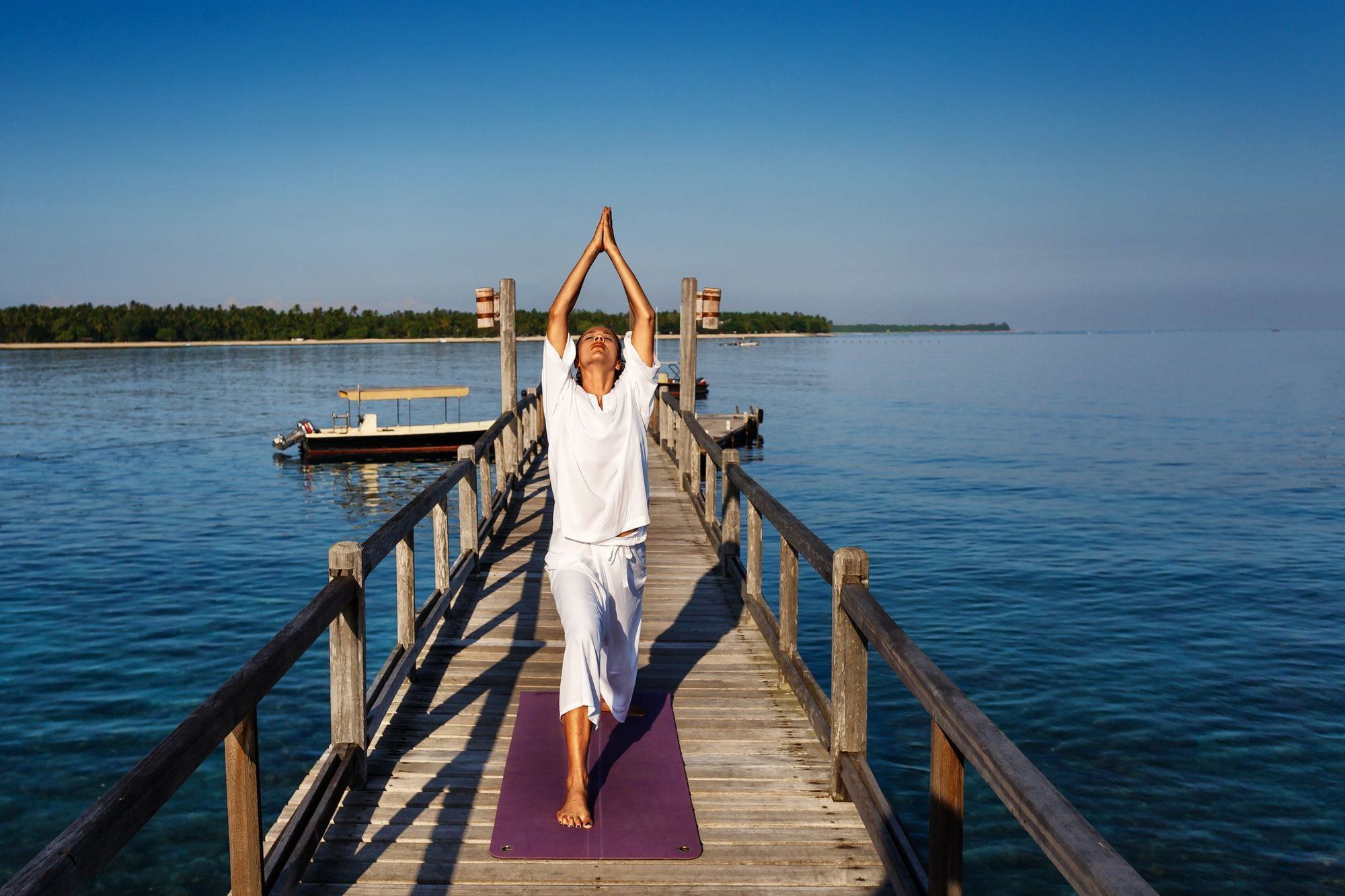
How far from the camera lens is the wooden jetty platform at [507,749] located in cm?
247

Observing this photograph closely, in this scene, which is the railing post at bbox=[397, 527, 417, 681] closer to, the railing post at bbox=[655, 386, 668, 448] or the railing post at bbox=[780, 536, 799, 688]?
the railing post at bbox=[780, 536, 799, 688]

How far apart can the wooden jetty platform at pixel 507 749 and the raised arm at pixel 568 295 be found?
1.23 m

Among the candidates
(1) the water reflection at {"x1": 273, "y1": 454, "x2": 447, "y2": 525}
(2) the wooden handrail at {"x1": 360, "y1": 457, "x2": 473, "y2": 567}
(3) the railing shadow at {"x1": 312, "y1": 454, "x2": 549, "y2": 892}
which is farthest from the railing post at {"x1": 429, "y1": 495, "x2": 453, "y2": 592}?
(1) the water reflection at {"x1": 273, "y1": 454, "x2": 447, "y2": 525}

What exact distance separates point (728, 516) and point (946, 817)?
547cm

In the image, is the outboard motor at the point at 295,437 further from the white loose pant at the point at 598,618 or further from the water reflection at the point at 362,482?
the white loose pant at the point at 598,618

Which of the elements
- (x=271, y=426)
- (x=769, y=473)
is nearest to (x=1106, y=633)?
(x=769, y=473)

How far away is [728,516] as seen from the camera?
8.44m

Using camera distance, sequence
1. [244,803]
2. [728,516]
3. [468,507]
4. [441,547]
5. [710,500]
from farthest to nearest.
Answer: [710,500] → [728,516] → [468,507] → [441,547] → [244,803]

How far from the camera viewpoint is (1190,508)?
2395 cm

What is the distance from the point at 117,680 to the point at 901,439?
1253 inches

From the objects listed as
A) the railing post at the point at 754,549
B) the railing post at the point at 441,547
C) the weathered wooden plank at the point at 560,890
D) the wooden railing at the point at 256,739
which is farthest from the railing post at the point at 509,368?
the weathered wooden plank at the point at 560,890

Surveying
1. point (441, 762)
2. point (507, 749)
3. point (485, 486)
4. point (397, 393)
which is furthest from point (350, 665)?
point (397, 393)

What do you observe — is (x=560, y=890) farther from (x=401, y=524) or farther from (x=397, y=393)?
(x=397, y=393)

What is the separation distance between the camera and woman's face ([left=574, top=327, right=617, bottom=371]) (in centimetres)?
438
